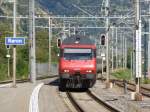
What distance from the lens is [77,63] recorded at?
3612 centimetres

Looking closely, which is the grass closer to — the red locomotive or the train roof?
the train roof

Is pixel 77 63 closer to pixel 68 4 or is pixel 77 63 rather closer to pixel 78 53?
pixel 78 53

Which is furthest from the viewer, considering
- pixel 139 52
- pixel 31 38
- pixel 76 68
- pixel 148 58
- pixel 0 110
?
pixel 148 58

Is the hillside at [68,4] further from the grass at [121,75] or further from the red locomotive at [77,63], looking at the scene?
the red locomotive at [77,63]

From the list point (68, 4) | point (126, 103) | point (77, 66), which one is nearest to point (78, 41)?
point (77, 66)

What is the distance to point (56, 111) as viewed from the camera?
Result: 72.2ft

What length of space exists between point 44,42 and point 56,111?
79.2 metres

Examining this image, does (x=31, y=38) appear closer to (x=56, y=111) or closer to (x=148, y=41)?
(x=148, y=41)

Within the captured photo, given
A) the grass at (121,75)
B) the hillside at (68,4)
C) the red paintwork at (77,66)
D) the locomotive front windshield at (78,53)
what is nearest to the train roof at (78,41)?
the locomotive front windshield at (78,53)

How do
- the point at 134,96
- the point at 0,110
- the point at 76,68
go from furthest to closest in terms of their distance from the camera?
the point at 76,68 < the point at 134,96 < the point at 0,110

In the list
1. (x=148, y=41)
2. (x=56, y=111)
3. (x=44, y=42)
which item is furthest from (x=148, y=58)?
(x=44, y=42)

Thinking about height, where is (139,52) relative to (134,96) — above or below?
above

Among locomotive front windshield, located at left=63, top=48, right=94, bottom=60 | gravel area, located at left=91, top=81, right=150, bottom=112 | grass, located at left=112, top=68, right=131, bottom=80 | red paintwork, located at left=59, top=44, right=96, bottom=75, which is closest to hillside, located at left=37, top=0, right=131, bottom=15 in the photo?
grass, located at left=112, top=68, right=131, bottom=80

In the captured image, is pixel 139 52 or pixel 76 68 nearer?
pixel 139 52
